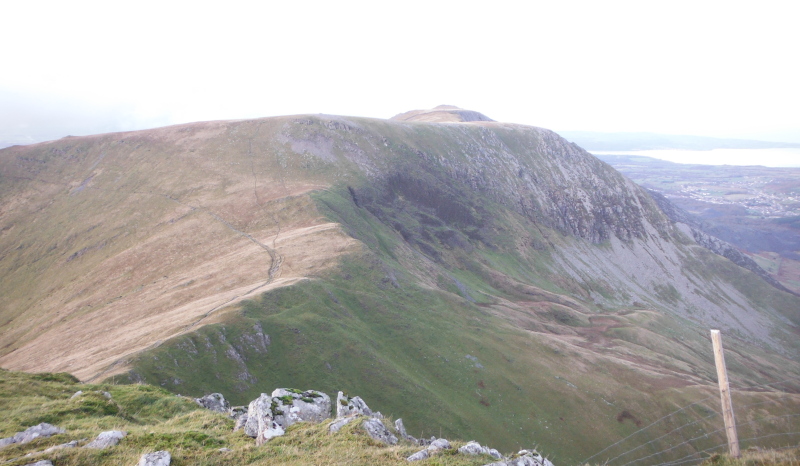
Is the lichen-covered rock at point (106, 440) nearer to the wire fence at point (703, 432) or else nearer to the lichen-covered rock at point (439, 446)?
the lichen-covered rock at point (439, 446)

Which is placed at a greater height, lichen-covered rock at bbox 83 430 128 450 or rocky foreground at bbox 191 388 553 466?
lichen-covered rock at bbox 83 430 128 450

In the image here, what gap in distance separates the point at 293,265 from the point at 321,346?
22.3 meters

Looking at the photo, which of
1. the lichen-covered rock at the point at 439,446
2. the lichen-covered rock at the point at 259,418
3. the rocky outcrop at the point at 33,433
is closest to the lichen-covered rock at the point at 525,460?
the lichen-covered rock at the point at 439,446

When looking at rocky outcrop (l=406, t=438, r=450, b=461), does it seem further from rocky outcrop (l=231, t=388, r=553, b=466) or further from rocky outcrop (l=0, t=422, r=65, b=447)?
rocky outcrop (l=0, t=422, r=65, b=447)

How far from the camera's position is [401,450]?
15.9 m

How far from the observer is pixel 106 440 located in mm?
15492

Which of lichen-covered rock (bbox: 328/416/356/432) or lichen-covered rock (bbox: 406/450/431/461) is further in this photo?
lichen-covered rock (bbox: 328/416/356/432)

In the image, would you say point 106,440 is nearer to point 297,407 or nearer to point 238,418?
point 238,418

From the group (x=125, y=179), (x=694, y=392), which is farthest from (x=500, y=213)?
(x=125, y=179)

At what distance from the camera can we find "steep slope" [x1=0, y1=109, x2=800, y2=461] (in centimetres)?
5075

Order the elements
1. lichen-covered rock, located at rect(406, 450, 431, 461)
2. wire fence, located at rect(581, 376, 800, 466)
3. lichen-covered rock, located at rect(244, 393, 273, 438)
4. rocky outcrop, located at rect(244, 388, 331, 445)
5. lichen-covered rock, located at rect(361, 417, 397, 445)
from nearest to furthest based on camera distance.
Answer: lichen-covered rock, located at rect(406, 450, 431, 461)
lichen-covered rock, located at rect(361, 417, 397, 445)
rocky outcrop, located at rect(244, 388, 331, 445)
lichen-covered rock, located at rect(244, 393, 273, 438)
wire fence, located at rect(581, 376, 800, 466)

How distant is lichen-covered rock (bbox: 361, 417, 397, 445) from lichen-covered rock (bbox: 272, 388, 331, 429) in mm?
3326

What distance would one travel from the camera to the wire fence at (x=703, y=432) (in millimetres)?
52344

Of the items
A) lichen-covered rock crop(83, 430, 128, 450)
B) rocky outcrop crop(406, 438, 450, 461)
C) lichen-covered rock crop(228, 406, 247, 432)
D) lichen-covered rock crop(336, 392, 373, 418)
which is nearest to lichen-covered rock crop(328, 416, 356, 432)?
lichen-covered rock crop(336, 392, 373, 418)
